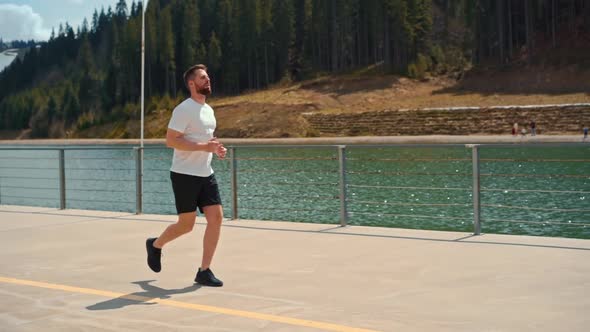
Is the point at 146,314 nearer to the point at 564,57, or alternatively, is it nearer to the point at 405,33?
the point at 564,57

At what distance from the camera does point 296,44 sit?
116m

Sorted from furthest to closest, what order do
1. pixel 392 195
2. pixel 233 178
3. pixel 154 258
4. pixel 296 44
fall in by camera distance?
pixel 296 44 < pixel 392 195 < pixel 233 178 < pixel 154 258

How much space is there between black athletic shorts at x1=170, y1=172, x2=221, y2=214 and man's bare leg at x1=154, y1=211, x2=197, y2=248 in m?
0.08

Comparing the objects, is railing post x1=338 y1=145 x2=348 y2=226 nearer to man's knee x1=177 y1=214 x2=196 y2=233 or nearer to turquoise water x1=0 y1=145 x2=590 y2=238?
turquoise water x1=0 y1=145 x2=590 y2=238

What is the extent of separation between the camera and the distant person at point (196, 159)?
648cm

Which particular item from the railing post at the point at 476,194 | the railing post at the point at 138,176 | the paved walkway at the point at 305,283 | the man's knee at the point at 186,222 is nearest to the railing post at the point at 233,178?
the paved walkway at the point at 305,283

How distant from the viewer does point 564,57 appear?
272 ft

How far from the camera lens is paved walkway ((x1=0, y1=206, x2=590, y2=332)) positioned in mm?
5379

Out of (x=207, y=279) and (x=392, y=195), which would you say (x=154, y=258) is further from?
(x=392, y=195)

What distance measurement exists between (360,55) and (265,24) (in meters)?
13.4

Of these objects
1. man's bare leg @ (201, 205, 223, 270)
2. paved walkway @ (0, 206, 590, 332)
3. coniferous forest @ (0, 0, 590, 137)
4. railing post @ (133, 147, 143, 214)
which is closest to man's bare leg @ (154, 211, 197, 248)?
man's bare leg @ (201, 205, 223, 270)

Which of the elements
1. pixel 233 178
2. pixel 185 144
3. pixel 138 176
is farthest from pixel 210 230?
pixel 138 176

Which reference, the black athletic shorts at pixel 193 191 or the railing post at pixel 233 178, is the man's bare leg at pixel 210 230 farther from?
the railing post at pixel 233 178

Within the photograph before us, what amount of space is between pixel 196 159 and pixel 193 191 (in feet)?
0.85
